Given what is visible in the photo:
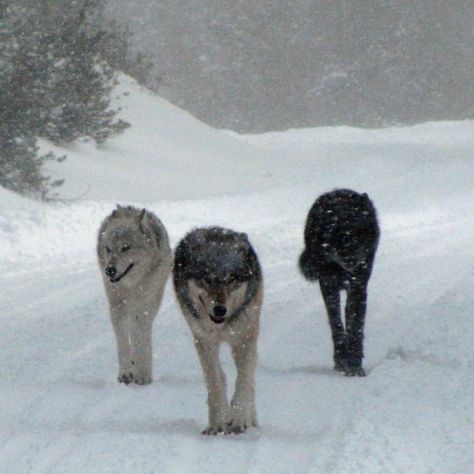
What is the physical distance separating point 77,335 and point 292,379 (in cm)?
250

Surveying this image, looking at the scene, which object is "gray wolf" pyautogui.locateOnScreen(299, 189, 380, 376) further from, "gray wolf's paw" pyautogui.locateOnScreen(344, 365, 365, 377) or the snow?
the snow

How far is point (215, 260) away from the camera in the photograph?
18.8ft

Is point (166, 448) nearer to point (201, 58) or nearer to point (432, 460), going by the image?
point (432, 460)

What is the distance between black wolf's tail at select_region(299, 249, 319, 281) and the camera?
8.21 metres

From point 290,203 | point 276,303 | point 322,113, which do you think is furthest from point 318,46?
point 276,303

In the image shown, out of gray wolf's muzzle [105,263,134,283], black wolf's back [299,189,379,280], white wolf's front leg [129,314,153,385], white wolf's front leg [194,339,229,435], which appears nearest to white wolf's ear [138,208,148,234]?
gray wolf's muzzle [105,263,134,283]

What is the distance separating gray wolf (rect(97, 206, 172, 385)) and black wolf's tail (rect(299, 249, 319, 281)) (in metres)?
1.27

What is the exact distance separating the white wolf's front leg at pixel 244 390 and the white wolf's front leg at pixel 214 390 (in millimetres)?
58

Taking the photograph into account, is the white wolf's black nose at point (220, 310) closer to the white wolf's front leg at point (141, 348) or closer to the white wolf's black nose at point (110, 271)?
the white wolf's black nose at point (110, 271)

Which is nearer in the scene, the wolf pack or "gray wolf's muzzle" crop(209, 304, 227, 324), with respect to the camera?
"gray wolf's muzzle" crop(209, 304, 227, 324)

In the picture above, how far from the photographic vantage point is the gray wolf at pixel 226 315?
5.78 metres

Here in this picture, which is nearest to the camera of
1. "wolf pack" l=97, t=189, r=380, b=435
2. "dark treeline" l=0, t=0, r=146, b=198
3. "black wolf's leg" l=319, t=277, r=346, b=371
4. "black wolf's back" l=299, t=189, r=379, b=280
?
"wolf pack" l=97, t=189, r=380, b=435

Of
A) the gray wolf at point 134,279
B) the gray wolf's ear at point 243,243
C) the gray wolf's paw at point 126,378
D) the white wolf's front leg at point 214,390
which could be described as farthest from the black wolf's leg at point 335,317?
the gray wolf's ear at point 243,243

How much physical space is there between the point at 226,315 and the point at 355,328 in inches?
93.1
